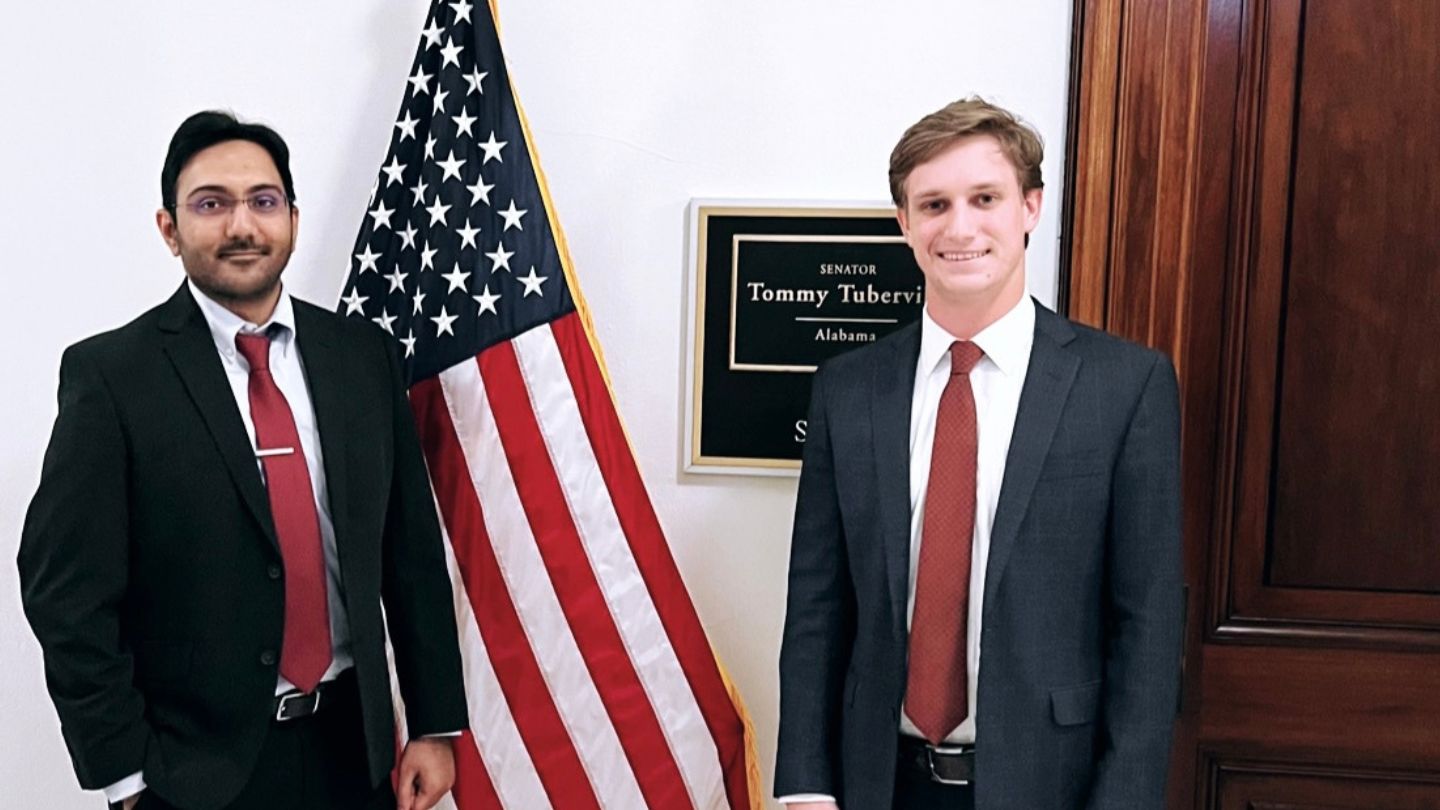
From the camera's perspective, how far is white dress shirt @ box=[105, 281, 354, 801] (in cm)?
150

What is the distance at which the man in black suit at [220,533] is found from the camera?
4.57 ft

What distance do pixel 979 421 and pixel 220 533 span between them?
957mm

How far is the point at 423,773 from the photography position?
1.68m

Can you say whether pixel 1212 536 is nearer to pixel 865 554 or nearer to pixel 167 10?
pixel 865 554

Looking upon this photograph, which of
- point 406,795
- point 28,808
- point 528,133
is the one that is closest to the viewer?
point 406,795

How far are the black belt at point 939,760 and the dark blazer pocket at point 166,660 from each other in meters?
0.91

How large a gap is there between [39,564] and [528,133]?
36.2 inches

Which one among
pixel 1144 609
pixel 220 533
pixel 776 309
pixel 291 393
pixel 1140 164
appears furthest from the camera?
pixel 776 309

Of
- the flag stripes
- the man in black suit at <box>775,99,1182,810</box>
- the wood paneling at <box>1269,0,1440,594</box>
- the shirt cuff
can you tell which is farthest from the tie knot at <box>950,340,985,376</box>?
the shirt cuff

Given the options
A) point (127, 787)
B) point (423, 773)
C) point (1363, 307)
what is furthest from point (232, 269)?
point (1363, 307)

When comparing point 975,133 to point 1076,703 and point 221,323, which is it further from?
point 221,323

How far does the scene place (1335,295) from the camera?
5.97 feet

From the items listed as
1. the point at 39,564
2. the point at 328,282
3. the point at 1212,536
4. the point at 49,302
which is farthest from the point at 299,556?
the point at 1212,536

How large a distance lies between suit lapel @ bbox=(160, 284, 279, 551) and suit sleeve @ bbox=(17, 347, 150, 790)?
3.8 inches
